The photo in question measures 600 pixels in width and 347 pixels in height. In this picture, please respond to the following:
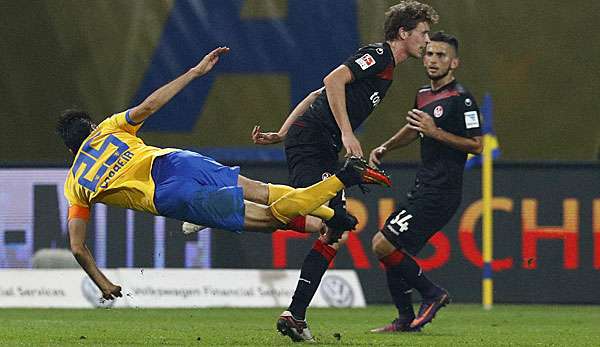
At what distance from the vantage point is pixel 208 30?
15.4 m

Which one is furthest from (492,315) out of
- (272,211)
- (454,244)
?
(272,211)

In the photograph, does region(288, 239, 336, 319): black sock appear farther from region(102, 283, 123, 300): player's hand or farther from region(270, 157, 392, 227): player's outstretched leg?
region(102, 283, 123, 300): player's hand

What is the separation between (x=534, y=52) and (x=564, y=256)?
307 cm

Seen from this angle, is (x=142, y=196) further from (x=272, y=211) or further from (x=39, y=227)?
(x=39, y=227)

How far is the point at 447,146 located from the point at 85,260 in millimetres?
2562

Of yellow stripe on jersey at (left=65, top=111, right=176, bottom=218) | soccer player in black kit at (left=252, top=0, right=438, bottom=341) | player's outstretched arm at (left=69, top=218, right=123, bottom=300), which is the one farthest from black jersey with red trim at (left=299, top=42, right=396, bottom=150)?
player's outstretched arm at (left=69, top=218, right=123, bottom=300)

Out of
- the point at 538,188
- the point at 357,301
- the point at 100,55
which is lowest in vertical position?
the point at 357,301

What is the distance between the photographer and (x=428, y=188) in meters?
9.34

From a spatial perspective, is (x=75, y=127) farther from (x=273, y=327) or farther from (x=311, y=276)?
(x=273, y=327)

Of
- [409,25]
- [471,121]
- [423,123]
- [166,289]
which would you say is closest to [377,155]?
[423,123]

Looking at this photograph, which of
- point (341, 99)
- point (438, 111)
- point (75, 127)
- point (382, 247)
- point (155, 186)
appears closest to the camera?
point (341, 99)

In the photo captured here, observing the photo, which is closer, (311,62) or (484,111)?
(484,111)

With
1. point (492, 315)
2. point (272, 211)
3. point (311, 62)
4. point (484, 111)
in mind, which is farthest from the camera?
point (311, 62)

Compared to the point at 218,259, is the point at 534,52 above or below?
above
